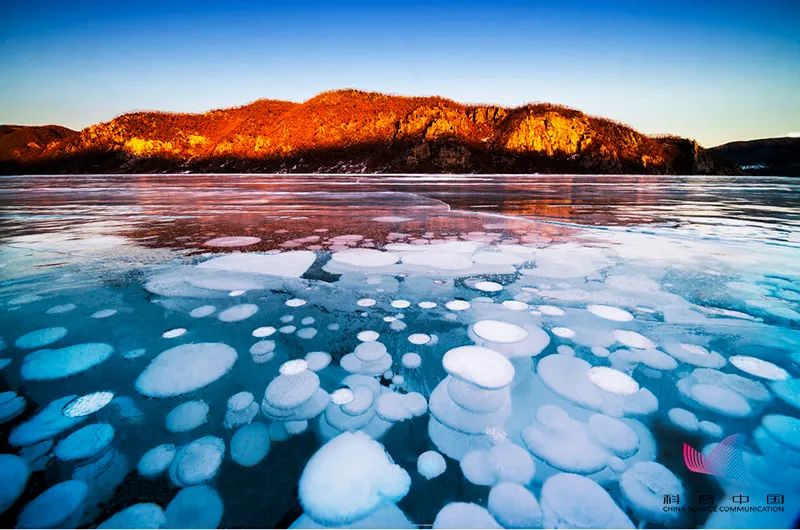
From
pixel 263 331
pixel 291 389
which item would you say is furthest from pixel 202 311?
pixel 291 389

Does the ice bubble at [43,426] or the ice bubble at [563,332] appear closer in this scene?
the ice bubble at [43,426]

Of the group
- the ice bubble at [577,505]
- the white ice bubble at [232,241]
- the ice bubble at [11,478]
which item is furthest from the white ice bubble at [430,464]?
the white ice bubble at [232,241]

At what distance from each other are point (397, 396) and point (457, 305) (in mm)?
1033

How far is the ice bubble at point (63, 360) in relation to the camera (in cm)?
158

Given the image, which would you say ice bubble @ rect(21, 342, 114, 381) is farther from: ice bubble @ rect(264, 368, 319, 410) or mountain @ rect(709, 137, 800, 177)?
mountain @ rect(709, 137, 800, 177)

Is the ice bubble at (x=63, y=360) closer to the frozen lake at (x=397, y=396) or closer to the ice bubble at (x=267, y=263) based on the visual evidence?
the frozen lake at (x=397, y=396)

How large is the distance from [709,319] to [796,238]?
13.9 feet

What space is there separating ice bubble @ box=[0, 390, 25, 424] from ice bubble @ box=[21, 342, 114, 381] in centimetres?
11

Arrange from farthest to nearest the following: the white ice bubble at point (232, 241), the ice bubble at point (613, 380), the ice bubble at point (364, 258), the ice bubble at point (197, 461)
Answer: the white ice bubble at point (232, 241) < the ice bubble at point (364, 258) < the ice bubble at point (613, 380) < the ice bubble at point (197, 461)

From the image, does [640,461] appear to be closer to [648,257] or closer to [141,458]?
[141,458]

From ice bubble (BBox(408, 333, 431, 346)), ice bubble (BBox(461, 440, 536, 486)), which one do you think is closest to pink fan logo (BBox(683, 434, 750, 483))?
ice bubble (BBox(461, 440, 536, 486))

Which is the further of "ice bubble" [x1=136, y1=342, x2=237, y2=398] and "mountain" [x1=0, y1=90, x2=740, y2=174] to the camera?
"mountain" [x1=0, y1=90, x2=740, y2=174]

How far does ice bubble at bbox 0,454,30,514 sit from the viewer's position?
0.98m

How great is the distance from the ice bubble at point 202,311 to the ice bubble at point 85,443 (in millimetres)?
961
